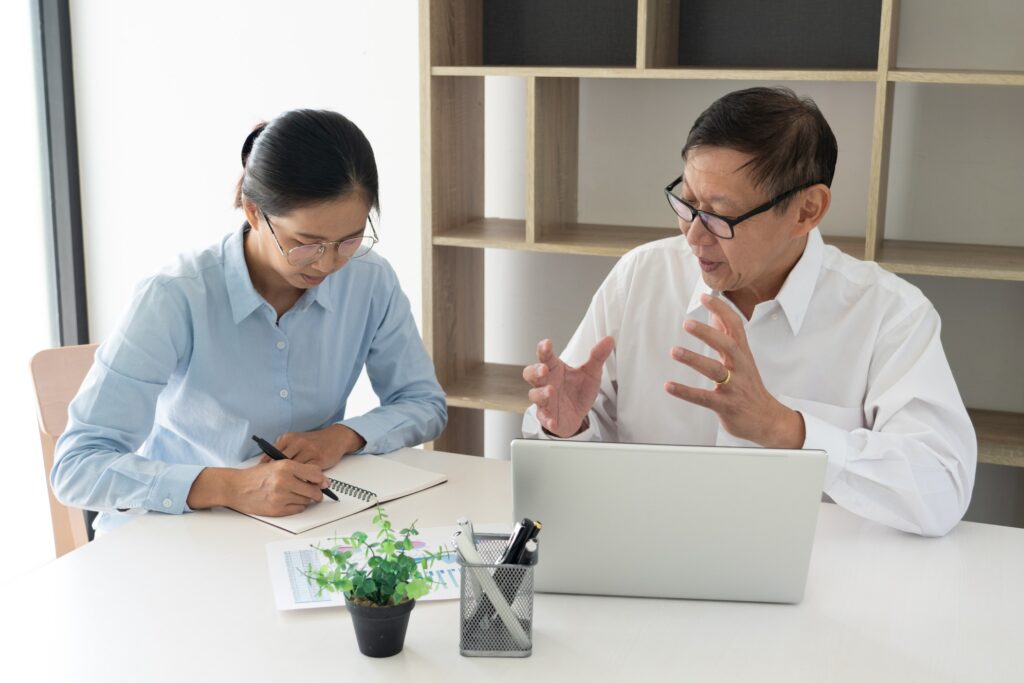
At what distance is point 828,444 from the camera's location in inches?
64.8

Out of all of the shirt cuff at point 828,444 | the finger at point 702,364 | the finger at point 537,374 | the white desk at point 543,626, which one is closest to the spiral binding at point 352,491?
the white desk at point 543,626

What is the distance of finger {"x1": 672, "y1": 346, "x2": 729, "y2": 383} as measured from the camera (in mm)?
1515

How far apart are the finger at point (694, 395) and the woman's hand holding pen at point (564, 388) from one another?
183 millimetres

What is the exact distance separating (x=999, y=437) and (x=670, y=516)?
1.54m

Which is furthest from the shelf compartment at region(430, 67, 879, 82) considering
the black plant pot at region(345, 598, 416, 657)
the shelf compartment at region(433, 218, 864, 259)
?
the black plant pot at region(345, 598, 416, 657)

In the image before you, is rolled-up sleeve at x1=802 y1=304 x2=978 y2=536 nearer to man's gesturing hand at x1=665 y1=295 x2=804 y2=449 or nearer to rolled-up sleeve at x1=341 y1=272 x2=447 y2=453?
man's gesturing hand at x1=665 y1=295 x2=804 y2=449

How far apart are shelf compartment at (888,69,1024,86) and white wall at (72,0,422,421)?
1442mm

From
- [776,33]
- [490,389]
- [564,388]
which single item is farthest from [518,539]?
[776,33]

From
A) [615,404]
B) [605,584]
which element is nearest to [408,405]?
[615,404]

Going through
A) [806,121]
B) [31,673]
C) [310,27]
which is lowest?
[31,673]

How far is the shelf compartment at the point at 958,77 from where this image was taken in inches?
91.0

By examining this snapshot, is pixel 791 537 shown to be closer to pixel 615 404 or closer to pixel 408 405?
pixel 615 404

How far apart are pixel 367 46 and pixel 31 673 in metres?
2.42

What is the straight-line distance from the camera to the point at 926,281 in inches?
111
